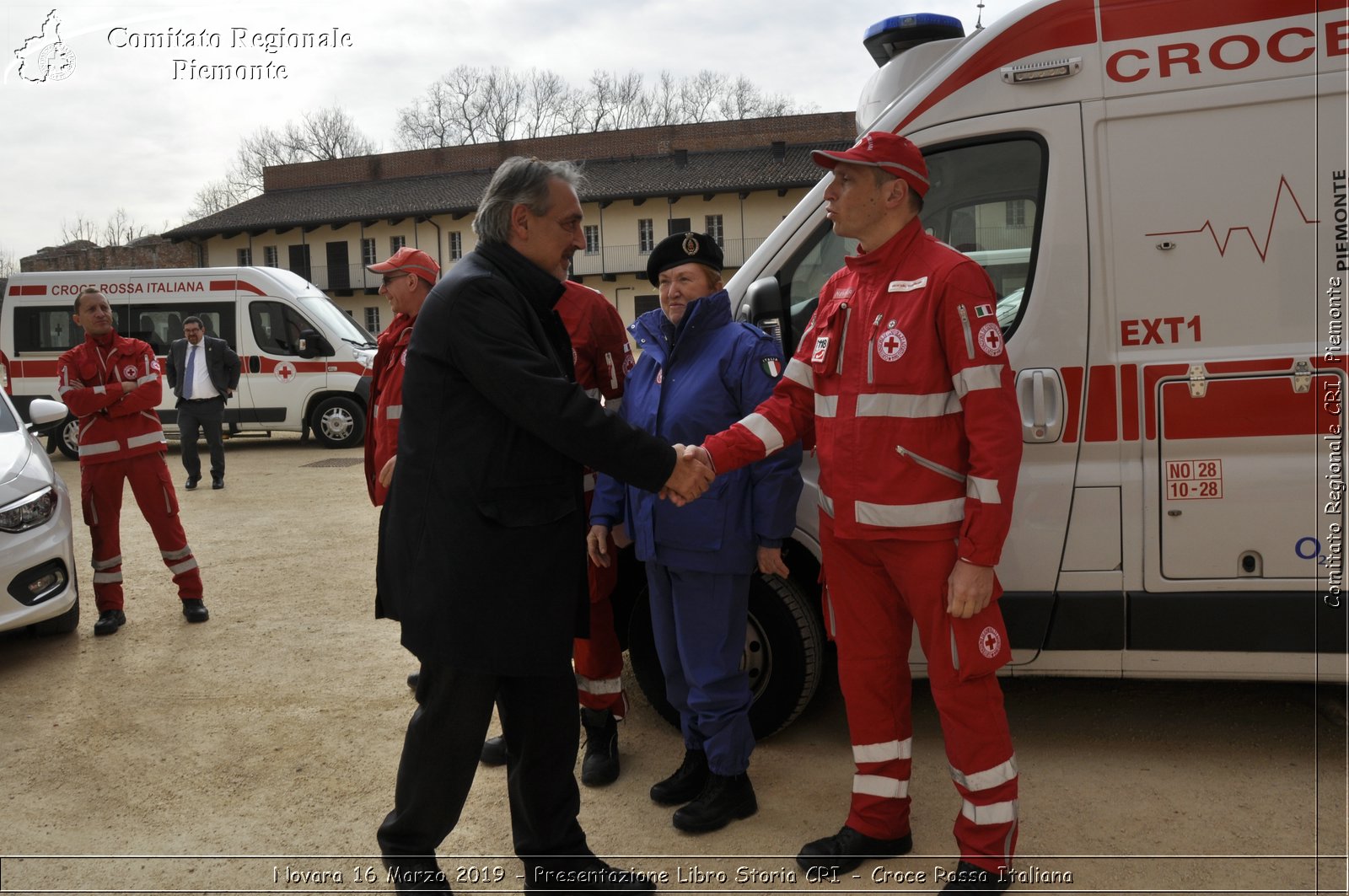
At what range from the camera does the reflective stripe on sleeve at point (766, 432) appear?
318 centimetres

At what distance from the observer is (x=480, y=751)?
295 cm

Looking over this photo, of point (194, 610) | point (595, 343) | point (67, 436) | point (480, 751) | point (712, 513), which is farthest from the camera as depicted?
point (67, 436)

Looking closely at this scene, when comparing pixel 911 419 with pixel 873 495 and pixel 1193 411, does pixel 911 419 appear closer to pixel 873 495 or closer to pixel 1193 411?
pixel 873 495

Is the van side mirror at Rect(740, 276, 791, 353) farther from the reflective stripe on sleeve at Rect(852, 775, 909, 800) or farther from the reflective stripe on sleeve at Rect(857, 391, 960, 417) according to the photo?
the reflective stripe on sleeve at Rect(852, 775, 909, 800)

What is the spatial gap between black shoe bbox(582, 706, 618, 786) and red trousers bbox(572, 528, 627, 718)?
5 cm

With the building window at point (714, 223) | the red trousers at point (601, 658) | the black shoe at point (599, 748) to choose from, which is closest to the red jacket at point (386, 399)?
the red trousers at point (601, 658)

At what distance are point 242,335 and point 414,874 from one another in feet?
46.3

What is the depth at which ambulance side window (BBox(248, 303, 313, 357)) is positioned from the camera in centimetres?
1542

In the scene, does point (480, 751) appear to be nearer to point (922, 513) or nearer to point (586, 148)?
point (922, 513)

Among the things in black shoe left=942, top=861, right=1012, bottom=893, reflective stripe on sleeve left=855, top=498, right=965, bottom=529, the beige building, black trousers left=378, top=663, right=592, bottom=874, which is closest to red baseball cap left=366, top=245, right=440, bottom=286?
black trousers left=378, top=663, right=592, bottom=874

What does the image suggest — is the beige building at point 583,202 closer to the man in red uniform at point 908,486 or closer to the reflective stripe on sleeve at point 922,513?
the man in red uniform at point 908,486

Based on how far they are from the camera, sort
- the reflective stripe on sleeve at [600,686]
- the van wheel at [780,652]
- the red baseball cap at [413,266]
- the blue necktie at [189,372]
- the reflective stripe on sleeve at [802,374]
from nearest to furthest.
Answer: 1. the reflective stripe on sleeve at [802,374]
2. the van wheel at [780,652]
3. the reflective stripe on sleeve at [600,686]
4. the red baseball cap at [413,266]
5. the blue necktie at [189,372]

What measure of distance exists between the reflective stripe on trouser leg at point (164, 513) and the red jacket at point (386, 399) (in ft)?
7.74

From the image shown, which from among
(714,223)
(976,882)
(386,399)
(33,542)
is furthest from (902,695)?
(714,223)
